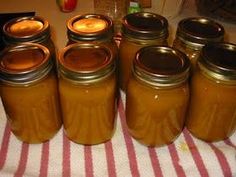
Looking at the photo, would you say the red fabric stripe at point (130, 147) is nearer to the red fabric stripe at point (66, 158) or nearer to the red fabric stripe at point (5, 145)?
the red fabric stripe at point (66, 158)

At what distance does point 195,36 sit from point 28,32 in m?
0.33

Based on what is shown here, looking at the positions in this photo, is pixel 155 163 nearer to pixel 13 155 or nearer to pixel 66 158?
pixel 66 158

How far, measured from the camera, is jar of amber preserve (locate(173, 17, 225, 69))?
0.58 m

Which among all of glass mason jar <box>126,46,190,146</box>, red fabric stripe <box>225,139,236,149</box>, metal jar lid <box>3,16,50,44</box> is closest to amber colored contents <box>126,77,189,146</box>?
glass mason jar <box>126,46,190,146</box>

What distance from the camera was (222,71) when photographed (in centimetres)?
49

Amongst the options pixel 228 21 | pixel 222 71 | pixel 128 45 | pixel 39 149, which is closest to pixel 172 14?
pixel 228 21

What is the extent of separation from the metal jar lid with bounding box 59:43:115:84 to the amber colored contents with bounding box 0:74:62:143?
4 centimetres

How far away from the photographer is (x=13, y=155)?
551 mm

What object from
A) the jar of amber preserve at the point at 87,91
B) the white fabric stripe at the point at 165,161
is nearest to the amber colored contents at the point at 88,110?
the jar of amber preserve at the point at 87,91

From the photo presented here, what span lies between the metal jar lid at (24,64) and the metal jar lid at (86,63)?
0.10 ft

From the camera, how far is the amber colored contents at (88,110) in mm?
501

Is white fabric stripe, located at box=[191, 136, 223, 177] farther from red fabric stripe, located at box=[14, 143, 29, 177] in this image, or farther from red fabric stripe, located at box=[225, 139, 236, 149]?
red fabric stripe, located at box=[14, 143, 29, 177]

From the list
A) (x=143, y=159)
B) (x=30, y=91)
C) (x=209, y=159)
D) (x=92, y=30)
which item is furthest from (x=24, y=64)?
(x=209, y=159)

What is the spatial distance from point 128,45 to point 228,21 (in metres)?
0.50
